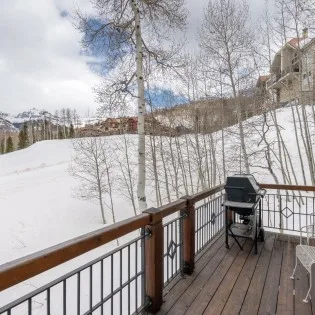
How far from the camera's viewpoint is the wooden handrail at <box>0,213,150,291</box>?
3.43 feet

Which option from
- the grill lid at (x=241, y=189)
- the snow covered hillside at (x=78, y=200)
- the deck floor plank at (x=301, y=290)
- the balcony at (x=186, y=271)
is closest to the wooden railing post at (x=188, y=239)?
the balcony at (x=186, y=271)

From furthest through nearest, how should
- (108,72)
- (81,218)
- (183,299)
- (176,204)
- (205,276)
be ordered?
(81,218) < (108,72) < (205,276) < (176,204) < (183,299)

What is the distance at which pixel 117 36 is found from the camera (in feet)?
25.2

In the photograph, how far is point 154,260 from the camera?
2.25m

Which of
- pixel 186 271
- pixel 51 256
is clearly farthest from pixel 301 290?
pixel 51 256

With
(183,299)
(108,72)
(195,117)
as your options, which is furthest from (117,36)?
(183,299)

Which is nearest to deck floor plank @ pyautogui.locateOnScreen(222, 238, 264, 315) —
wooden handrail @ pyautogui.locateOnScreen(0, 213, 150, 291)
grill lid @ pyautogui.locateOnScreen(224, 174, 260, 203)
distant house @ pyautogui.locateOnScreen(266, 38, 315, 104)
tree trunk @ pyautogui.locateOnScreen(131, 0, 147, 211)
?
grill lid @ pyautogui.locateOnScreen(224, 174, 260, 203)

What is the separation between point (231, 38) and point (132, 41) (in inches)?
143

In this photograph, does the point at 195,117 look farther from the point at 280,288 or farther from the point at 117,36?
the point at 280,288

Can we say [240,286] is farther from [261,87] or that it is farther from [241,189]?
[261,87]

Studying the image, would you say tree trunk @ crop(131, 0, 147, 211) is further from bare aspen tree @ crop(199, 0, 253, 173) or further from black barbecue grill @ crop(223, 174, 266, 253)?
black barbecue grill @ crop(223, 174, 266, 253)

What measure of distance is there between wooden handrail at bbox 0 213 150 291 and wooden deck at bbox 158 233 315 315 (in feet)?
3.67

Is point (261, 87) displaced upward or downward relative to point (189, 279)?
upward

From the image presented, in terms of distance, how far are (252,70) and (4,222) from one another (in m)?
12.6
